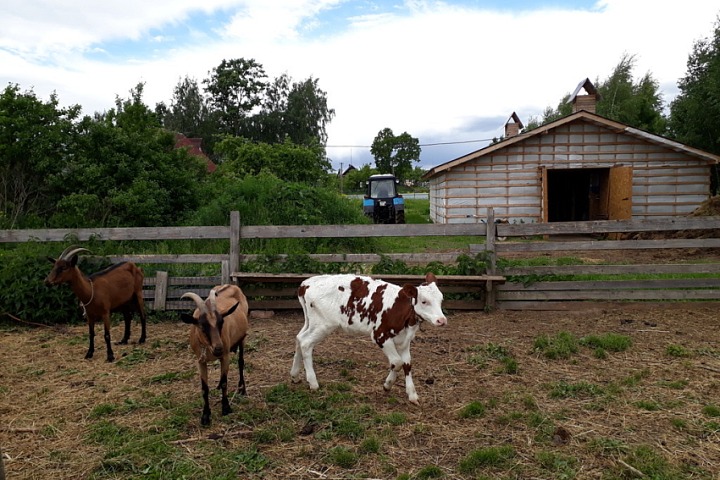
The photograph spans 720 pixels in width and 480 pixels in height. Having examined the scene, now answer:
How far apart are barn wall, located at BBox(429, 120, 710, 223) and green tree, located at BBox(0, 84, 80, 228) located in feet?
46.0

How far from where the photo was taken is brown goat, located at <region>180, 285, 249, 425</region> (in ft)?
13.6

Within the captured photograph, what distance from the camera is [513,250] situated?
8078 mm

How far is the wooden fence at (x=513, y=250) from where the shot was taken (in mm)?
8102

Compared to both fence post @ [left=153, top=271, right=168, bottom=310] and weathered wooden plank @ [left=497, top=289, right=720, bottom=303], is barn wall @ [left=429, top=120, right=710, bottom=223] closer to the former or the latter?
weathered wooden plank @ [left=497, top=289, right=720, bottom=303]

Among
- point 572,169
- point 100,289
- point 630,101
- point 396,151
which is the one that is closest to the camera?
point 100,289

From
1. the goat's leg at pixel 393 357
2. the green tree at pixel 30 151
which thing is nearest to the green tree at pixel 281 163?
the green tree at pixel 30 151

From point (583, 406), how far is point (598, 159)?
17.8m

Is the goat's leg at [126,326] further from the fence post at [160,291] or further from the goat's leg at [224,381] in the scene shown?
the goat's leg at [224,381]

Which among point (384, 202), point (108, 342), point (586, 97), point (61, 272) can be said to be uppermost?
point (586, 97)

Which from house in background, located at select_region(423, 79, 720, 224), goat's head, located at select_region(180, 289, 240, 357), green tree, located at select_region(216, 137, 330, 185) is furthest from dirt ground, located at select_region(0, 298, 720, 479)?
green tree, located at select_region(216, 137, 330, 185)

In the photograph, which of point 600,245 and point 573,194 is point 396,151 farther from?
point 600,245

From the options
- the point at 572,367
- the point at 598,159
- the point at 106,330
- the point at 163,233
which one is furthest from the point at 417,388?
the point at 598,159

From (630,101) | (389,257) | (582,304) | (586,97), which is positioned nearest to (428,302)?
(389,257)

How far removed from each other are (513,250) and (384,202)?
15148 mm
